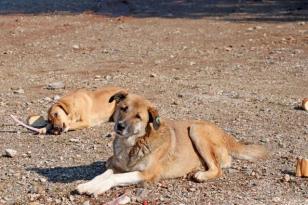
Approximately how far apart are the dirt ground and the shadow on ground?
6 centimetres

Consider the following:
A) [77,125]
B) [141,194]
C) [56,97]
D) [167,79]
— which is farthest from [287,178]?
[167,79]

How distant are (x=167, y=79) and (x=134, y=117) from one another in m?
6.05

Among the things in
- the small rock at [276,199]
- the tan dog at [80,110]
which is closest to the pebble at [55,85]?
the tan dog at [80,110]

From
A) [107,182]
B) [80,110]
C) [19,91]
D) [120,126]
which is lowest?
[19,91]

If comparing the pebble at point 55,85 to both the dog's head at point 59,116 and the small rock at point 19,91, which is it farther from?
the dog's head at point 59,116

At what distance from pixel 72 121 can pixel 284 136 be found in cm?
299

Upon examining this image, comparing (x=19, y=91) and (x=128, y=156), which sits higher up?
(x=128, y=156)

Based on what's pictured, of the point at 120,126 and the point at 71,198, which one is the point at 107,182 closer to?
the point at 71,198

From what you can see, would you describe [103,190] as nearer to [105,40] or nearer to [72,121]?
[72,121]

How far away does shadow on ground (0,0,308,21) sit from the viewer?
22.8 metres

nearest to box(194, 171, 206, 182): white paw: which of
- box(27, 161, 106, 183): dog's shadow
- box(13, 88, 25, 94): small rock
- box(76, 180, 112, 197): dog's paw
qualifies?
box(76, 180, 112, 197): dog's paw

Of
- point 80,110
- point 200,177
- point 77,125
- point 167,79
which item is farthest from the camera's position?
point 167,79

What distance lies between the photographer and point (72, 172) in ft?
26.8

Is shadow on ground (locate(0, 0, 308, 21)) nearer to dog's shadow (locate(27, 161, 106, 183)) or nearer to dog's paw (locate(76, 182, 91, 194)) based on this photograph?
dog's shadow (locate(27, 161, 106, 183))
